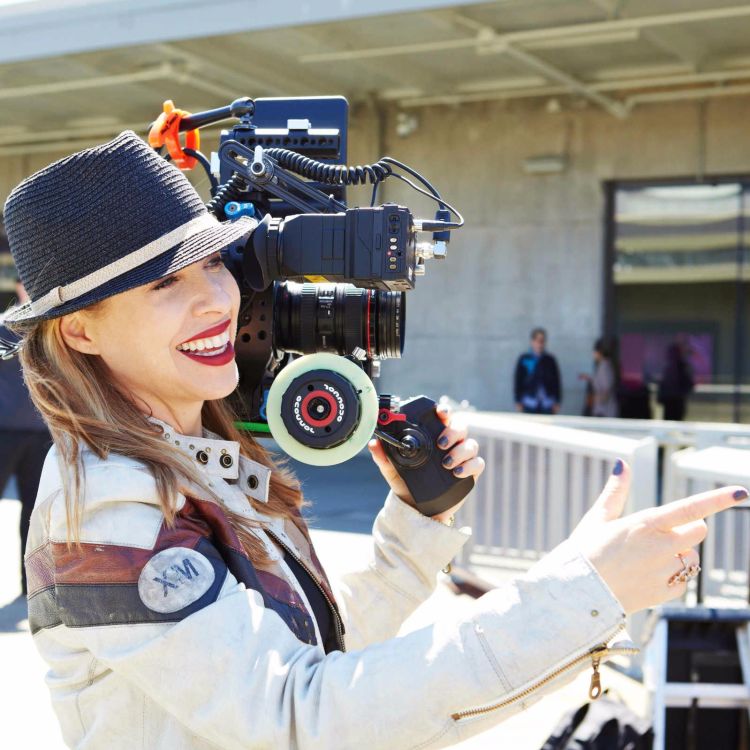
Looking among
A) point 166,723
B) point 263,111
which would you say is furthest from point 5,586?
point 166,723

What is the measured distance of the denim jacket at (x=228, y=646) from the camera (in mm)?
1172

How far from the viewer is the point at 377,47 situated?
1050 centimetres

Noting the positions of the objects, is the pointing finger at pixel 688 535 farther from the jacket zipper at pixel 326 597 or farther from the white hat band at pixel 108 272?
the white hat band at pixel 108 272

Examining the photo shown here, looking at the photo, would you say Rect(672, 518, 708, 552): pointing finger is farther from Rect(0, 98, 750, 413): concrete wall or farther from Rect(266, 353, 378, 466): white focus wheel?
Rect(0, 98, 750, 413): concrete wall

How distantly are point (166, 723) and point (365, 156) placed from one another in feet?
40.6

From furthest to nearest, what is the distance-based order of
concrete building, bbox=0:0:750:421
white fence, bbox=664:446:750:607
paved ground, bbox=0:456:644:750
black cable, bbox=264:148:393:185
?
concrete building, bbox=0:0:750:421 → white fence, bbox=664:446:750:607 → paved ground, bbox=0:456:644:750 → black cable, bbox=264:148:393:185

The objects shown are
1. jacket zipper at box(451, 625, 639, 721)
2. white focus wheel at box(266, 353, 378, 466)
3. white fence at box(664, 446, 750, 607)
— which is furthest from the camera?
white fence at box(664, 446, 750, 607)

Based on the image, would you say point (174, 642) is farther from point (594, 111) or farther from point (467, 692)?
point (594, 111)

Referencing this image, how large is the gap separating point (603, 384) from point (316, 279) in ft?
33.6

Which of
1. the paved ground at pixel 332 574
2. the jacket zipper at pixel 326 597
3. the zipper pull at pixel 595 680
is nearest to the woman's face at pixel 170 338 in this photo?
the jacket zipper at pixel 326 597

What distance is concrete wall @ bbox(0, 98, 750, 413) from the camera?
11.9 metres

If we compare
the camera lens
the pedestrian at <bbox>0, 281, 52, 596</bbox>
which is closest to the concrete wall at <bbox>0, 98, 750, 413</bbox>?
the pedestrian at <bbox>0, 281, 52, 596</bbox>

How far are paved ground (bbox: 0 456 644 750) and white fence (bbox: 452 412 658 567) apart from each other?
40cm

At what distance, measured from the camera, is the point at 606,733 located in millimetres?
3008
